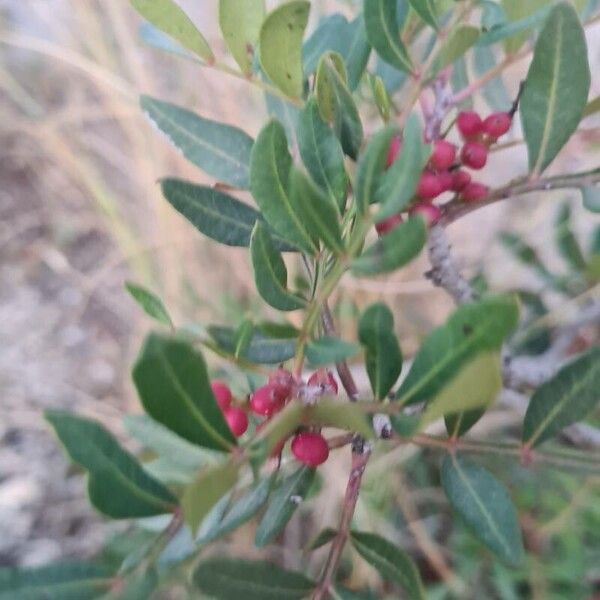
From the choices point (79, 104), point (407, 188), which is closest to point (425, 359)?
point (407, 188)

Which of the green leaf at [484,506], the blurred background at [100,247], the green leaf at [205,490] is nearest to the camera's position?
the green leaf at [205,490]

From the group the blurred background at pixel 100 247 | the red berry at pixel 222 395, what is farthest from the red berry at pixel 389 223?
the blurred background at pixel 100 247

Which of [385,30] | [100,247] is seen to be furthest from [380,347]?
[100,247]

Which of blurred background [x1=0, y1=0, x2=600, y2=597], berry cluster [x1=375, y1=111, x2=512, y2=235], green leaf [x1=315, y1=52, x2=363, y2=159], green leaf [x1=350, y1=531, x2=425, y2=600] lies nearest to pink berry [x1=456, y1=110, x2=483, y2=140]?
berry cluster [x1=375, y1=111, x2=512, y2=235]

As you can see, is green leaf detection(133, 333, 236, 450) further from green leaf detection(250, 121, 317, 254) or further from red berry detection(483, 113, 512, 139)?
red berry detection(483, 113, 512, 139)

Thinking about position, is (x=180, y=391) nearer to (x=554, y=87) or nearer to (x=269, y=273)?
(x=269, y=273)

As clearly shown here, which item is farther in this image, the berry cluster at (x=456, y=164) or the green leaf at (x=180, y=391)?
the berry cluster at (x=456, y=164)

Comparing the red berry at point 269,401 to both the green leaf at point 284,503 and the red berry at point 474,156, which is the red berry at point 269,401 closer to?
the green leaf at point 284,503
